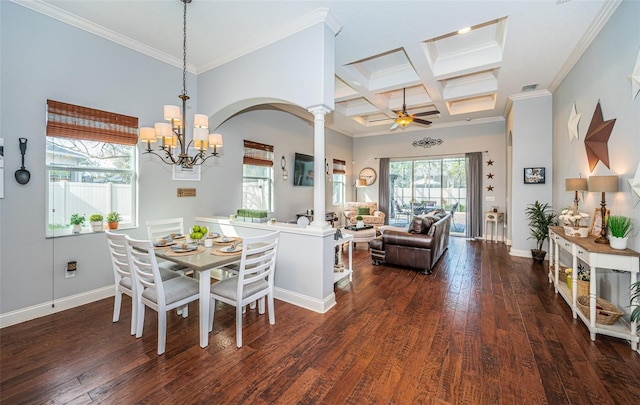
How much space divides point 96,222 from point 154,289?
1.63 metres

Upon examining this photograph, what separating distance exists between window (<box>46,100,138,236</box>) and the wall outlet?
0.36 meters

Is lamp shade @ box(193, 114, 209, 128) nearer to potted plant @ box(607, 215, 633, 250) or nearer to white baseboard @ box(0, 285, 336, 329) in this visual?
white baseboard @ box(0, 285, 336, 329)

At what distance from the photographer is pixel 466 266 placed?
4.79 m

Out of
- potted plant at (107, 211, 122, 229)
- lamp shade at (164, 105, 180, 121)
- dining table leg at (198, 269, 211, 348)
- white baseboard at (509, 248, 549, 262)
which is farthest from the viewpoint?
white baseboard at (509, 248, 549, 262)

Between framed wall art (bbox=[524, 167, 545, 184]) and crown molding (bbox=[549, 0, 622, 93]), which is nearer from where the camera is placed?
crown molding (bbox=[549, 0, 622, 93])

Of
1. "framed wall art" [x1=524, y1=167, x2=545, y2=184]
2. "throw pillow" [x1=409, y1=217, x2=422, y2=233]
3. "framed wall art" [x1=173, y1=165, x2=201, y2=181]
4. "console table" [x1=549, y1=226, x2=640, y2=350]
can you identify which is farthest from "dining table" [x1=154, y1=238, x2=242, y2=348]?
"framed wall art" [x1=524, y1=167, x2=545, y2=184]

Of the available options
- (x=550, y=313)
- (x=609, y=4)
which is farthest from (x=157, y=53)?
(x=550, y=313)

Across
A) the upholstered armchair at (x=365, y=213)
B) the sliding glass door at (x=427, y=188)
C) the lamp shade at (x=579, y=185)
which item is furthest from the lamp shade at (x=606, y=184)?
the upholstered armchair at (x=365, y=213)

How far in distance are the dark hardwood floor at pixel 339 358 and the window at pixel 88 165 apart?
115 cm

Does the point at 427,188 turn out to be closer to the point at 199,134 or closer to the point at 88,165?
the point at 199,134

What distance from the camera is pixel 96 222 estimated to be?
3.25 m

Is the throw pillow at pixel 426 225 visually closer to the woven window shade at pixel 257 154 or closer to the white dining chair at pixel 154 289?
the woven window shade at pixel 257 154

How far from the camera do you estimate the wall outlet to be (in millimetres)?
3043

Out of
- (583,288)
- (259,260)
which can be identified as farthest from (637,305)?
(259,260)
